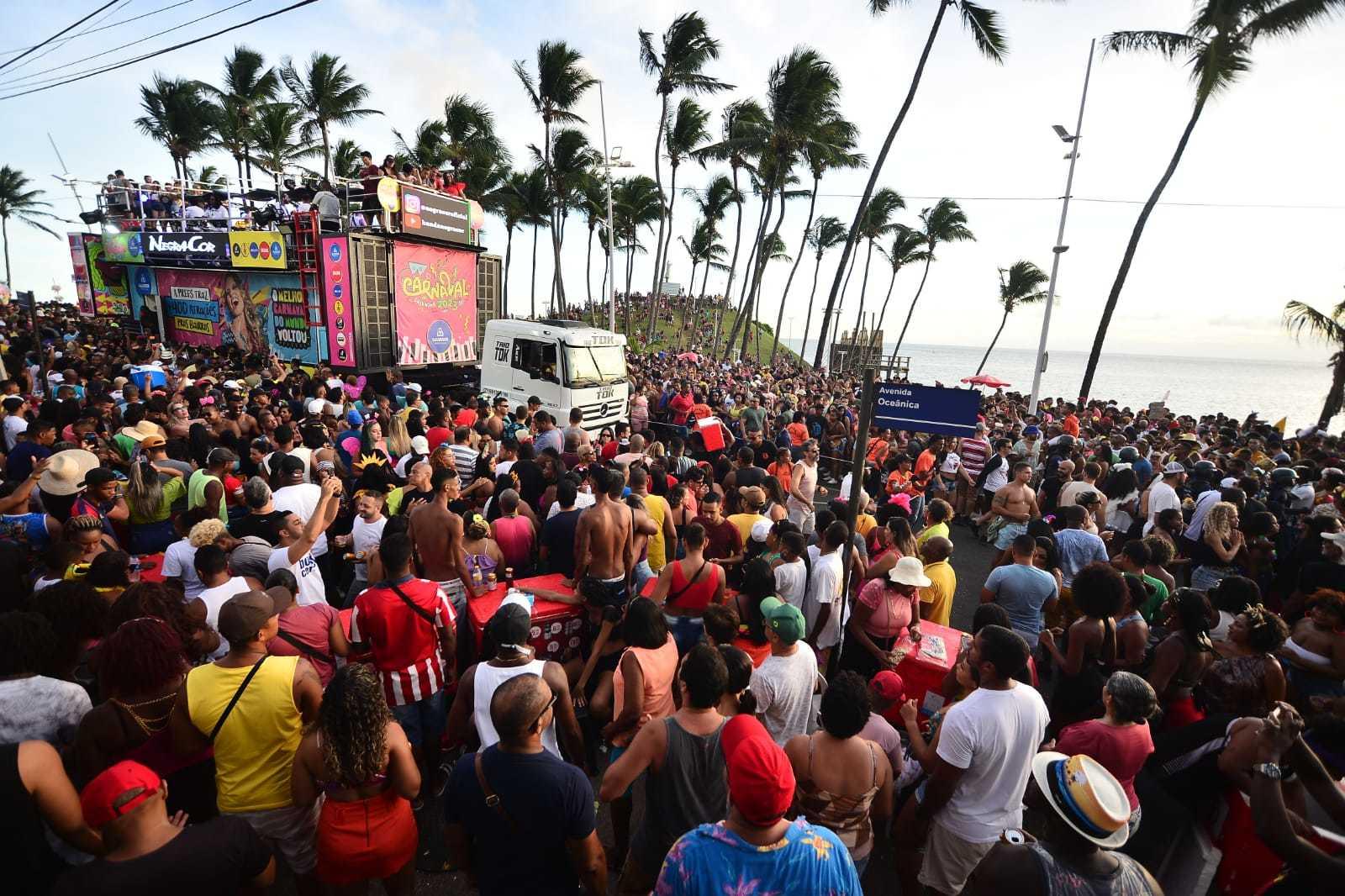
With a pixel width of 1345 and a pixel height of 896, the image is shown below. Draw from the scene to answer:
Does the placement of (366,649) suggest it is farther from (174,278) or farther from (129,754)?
(174,278)

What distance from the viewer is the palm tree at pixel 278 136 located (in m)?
27.1

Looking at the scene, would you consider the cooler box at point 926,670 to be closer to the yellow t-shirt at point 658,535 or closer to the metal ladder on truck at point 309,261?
the yellow t-shirt at point 658,535

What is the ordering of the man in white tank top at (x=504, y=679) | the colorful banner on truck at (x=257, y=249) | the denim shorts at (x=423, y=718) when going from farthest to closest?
1. the colorful banner on truck at (x=257, y=249)
2. the denim shorts at (x=423, y=718)
3. the man in white tank top at (x=504, y=679)

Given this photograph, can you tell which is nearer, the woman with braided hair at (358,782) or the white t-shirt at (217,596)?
the woman with braided hair at (358,782)

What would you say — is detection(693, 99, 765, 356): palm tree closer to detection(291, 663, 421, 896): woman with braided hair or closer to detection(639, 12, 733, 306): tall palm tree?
detection(639, 12, 733, 306): tall palm tree

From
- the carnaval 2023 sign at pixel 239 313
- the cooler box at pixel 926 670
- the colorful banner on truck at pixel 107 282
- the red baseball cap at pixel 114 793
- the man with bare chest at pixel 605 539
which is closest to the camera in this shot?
the red baseball cap at pixel 114 793

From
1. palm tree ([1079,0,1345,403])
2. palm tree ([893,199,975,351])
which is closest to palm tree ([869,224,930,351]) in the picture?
palm tree ([893,199,975,351])

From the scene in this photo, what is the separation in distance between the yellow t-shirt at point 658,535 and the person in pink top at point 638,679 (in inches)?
97.3

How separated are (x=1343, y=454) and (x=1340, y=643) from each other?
13020 millimetres

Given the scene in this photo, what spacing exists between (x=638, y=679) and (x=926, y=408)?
2556mm

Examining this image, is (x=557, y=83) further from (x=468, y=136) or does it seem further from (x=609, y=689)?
(x=609, y=689)

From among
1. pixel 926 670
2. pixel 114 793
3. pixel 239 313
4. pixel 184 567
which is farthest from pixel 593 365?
pixel 114 793

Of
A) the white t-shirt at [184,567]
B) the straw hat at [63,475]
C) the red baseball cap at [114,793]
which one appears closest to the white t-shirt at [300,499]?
the white t-shirt at [184,567]

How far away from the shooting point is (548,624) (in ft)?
14.5
